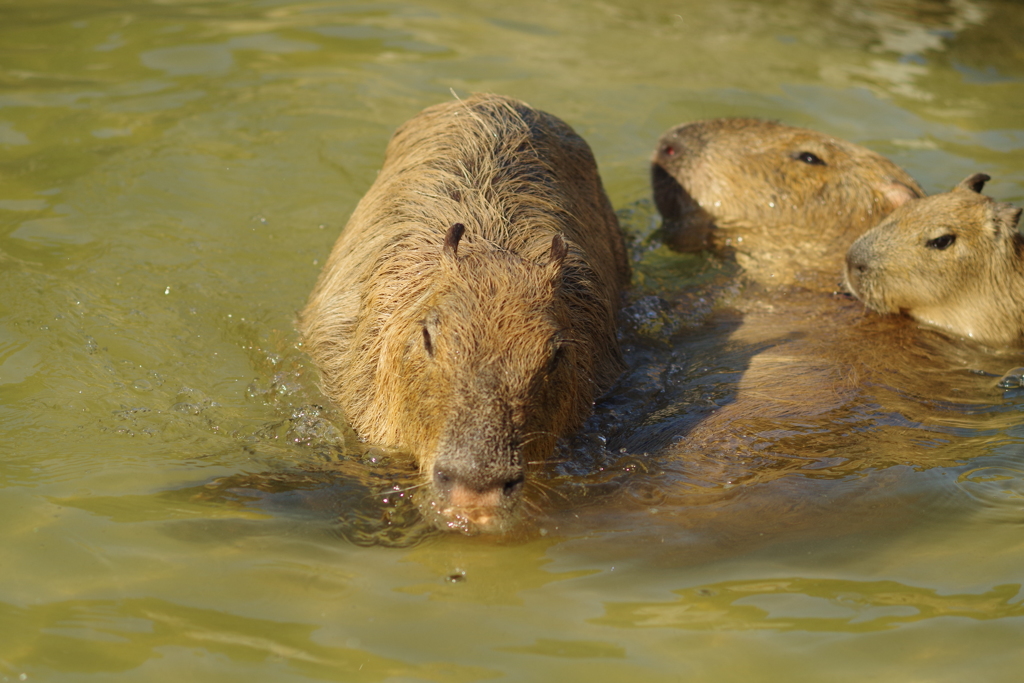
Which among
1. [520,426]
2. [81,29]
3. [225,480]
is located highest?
[81,29]

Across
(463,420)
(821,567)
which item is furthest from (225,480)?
(821,567)

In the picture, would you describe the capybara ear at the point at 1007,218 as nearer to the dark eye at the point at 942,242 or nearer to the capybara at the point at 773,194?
the dark eye at the point at 942,242

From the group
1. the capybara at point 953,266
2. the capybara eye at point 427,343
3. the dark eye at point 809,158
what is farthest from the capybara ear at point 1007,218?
the capybara eye at point 427,343

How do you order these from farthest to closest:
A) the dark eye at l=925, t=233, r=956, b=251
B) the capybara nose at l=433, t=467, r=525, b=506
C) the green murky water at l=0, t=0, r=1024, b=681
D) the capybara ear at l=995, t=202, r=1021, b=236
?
the dark eye at l=925, t=233, r=956, b=251 < the capybara ear at l=995, t=202, r=1021, b=236 < the capybara nose at l=433, t=467, r=525, b=506 < the green murky water at l=0, t=0, r=1024, b=681

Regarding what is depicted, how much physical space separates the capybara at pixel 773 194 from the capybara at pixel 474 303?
1.23 m

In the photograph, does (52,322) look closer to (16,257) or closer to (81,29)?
(16,257)

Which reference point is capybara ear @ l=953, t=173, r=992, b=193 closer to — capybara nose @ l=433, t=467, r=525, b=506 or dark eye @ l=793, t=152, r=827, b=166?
dark eye @ l=793, t=152, r=827, b=166

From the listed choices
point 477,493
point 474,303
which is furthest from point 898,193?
point 477,493

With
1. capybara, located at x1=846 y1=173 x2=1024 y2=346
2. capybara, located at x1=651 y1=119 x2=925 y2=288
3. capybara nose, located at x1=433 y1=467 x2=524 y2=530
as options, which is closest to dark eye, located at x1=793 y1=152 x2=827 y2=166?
capybara, located at x1=651 y1=119 x2=925 y2=288

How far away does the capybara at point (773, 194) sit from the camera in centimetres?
672

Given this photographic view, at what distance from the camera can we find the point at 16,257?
5.69 m

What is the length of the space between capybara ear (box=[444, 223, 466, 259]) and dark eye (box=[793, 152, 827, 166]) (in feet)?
12.5

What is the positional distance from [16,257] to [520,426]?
3568 millimetres

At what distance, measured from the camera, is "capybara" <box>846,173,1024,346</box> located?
5738mm
